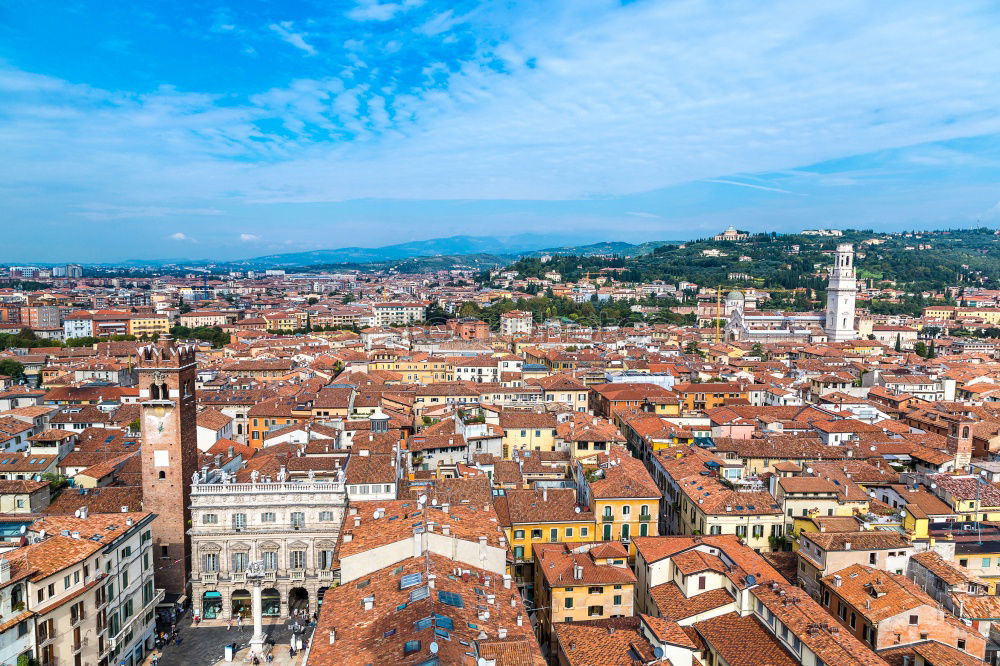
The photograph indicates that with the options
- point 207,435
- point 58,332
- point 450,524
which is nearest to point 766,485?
point 450,524

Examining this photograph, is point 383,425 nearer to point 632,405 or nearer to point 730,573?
point 632,405

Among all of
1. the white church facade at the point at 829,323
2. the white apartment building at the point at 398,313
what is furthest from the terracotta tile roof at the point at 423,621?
the white apartment building at the point at 398,313

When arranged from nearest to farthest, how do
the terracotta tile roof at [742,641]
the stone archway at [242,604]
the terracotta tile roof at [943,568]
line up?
the terracotta tile roof at [742,641] → the terracotta tile roof at [943,568] → the stone archway at [242,604]

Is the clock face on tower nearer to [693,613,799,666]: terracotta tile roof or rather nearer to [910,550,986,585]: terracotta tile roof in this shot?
[693,613,799,666]: terracotta tile roof

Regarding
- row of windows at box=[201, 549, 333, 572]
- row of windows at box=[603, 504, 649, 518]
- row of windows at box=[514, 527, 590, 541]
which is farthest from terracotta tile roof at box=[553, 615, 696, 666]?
row of windows at box=[201, 549, 333, 572]

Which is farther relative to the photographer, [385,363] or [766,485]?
[385,363]

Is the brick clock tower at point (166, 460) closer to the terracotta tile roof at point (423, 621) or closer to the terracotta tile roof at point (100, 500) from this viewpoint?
the terracotta tile roof at point (100, 500)

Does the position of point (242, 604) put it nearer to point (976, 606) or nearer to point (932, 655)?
→ point (932, 655)
